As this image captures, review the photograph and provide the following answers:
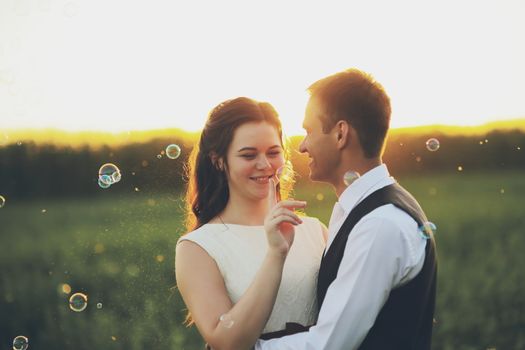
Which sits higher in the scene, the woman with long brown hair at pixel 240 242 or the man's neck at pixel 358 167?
the man's neck at pixel 358 167

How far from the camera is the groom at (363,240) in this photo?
2.73m

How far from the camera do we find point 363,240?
276cm

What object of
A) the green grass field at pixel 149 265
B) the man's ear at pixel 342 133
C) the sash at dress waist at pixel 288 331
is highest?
the man's ear at pixel 342 133

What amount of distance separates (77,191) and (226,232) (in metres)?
13.1

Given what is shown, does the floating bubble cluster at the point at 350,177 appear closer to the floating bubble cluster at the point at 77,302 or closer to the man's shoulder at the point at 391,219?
the man's shoulder at the point at 391,219

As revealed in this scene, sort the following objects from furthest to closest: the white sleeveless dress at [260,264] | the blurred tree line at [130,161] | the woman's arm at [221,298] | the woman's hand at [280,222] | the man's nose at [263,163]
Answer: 1. the blurred tree line at [130,161]
2. the man's nose at [263,163]
3. the white sleeveless dress at [260,264]
4. the woman's arm at [221,298]
5. the woman's hand at [280,222]

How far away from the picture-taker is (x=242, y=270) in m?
3.51

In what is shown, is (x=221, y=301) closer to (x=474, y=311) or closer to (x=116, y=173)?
(x=116, y=173)

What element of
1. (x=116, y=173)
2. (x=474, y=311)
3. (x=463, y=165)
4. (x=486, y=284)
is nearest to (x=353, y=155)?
(x=116, y=173)

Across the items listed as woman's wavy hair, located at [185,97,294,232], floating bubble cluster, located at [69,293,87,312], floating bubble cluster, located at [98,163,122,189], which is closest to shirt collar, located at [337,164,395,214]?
woman's wavy hair, located at [185,97,294,232]

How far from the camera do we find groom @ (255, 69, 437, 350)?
273 centimetres

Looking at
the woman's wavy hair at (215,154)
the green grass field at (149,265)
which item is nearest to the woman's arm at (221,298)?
the woman's wavy hair at (215,154)

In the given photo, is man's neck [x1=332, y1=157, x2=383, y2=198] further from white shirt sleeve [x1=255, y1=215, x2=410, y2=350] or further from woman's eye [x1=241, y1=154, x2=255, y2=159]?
woman's eye [x1=241, y1=154, x2=255, y2=159]

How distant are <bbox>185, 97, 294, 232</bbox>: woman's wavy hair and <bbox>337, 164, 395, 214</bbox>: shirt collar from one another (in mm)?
794
